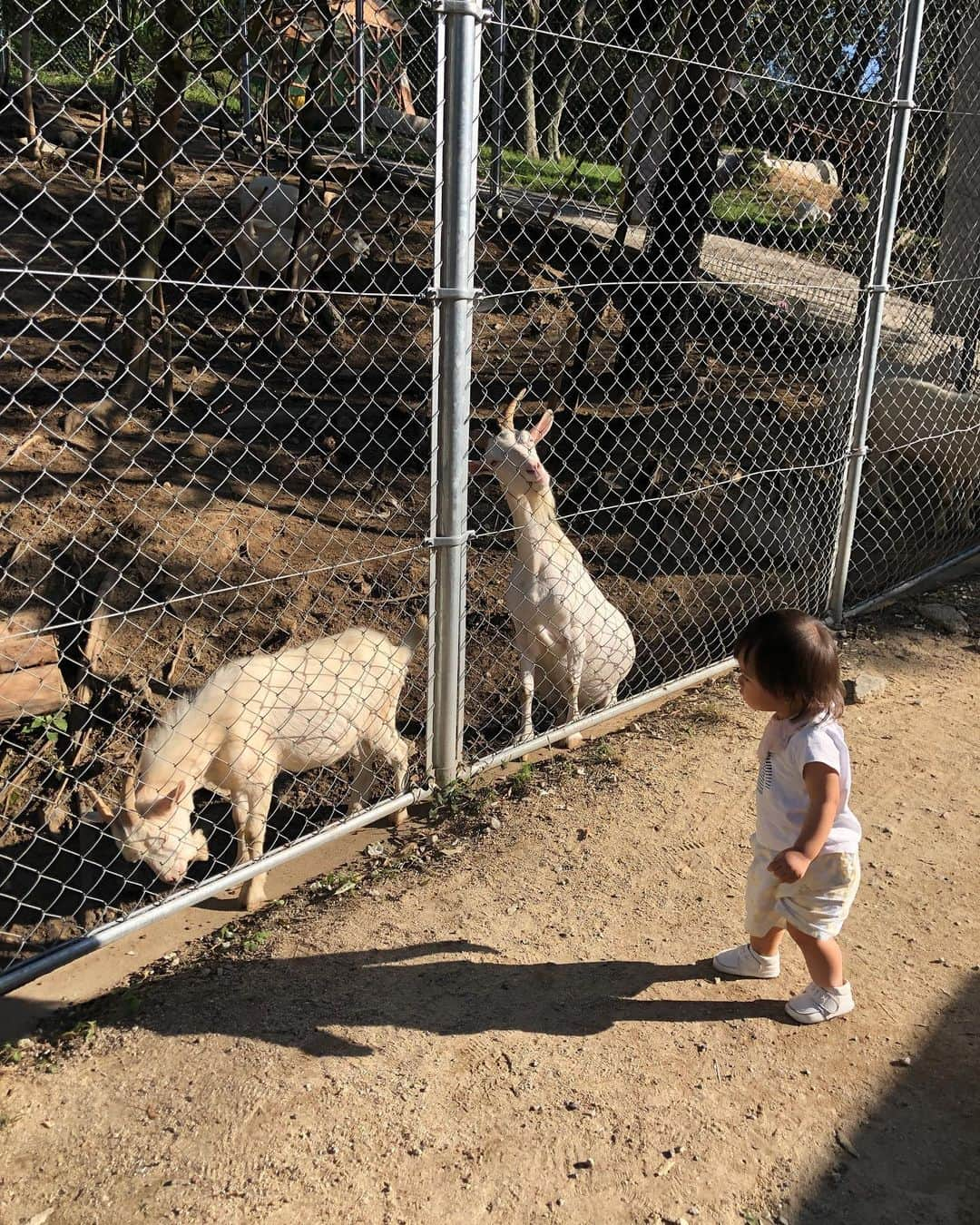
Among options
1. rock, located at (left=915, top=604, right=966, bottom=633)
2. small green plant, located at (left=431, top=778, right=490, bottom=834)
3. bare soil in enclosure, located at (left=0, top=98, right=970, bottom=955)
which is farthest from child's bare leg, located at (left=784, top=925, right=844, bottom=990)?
rock, located at (left=915, top=604, right=966, bottom=633)

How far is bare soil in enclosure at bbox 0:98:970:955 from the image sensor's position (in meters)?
4.80

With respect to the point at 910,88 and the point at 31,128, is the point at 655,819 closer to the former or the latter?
the point at 910,88

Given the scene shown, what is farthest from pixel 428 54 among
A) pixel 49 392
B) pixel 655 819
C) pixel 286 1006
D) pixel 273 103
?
pixel 286 1006

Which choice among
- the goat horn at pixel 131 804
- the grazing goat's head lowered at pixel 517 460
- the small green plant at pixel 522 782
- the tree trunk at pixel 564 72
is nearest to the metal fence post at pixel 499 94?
the tree trunk at pixel 564 72

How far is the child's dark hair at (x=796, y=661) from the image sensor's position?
239 cm

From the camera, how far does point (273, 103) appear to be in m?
12.4

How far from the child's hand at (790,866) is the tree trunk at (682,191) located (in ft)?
13.6

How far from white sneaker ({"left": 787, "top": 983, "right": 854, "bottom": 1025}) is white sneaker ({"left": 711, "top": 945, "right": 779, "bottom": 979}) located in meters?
0.13

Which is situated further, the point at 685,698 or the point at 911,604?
the point at 911,604

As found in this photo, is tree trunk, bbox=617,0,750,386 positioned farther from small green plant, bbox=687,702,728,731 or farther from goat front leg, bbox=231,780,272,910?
goat front leg, bbox=231,780,272,910

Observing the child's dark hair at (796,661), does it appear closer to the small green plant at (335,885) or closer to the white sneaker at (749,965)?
the white sneaker at (749,965)

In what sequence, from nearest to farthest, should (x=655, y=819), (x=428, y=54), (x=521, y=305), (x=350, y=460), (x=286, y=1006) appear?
(x=286, y=1006) → (x=655, y=819) → (x=350, y=460) → (x=521, y=305) → (x=428, y=54)

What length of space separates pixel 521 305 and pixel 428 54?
14.9ft

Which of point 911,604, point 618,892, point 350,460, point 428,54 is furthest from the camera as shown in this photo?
point 428,54
